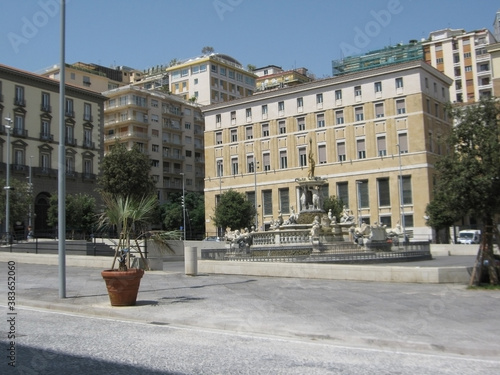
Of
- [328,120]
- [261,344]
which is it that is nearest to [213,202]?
[328,120]

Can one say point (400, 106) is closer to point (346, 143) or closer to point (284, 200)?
point (346, 143)

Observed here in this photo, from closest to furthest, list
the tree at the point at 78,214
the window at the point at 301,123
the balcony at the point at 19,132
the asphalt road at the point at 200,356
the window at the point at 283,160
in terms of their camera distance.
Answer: the asphalt road at the point at 200,356, the tree at the point at 78,214, the balcony at the point at 19,132, the window at the point at 301,123, the window at the point at 283,160

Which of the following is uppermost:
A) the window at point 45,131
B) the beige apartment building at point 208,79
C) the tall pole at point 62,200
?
the beige apartment building at point 208,79

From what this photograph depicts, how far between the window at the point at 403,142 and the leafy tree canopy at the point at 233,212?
19365 mm

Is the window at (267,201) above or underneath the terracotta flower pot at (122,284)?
above

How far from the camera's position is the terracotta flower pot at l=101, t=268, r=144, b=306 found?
11.7 metres

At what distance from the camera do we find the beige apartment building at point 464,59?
9144 centimetres

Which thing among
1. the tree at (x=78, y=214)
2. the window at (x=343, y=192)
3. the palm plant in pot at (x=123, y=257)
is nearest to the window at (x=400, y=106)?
the window at (x=343, y=192)

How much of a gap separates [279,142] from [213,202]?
13173mm

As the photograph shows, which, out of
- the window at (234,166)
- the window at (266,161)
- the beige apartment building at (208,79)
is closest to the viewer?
the window at (266,161)

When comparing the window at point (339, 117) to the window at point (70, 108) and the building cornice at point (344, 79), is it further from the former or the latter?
the window at point (70, 108)

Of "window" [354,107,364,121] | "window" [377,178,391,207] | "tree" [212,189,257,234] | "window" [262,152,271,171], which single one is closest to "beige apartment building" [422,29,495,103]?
"window" [354,107,364,121]

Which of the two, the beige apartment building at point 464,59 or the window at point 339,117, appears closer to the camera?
the window at point 339,117

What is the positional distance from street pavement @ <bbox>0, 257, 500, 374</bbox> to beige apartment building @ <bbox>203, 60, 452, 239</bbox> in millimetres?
42116
